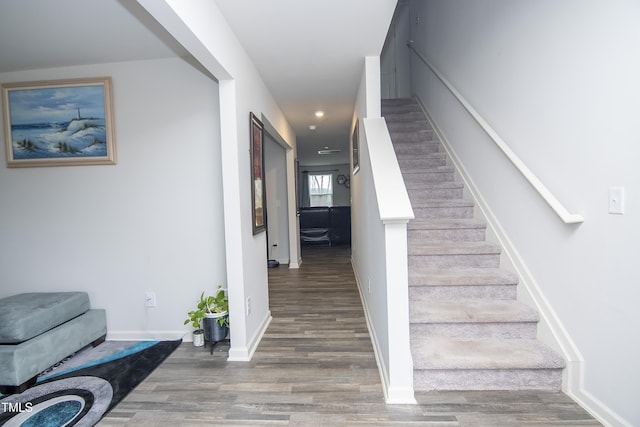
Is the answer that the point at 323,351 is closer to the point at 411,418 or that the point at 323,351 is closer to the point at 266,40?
the point at 411,418

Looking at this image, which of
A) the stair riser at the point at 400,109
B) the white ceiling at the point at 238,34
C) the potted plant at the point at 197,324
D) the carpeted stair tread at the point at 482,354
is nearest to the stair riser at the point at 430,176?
the white ceiling at the point at 238,34

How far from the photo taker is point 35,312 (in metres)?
2.04

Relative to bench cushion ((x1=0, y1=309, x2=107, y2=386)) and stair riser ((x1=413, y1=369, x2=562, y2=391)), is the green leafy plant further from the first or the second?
stair riser ((x1=413, y1=369, x2=562, y2=391))

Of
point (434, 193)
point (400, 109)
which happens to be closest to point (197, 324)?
point (434, 193)

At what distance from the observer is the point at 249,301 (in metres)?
2.34

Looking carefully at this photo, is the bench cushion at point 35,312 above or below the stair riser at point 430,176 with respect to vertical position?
below

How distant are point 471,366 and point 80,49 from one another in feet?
11.2

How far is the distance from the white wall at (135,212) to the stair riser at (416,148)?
2130mm

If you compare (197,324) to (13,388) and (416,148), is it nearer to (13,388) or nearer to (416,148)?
(13,388)

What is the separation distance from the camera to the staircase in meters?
1.71

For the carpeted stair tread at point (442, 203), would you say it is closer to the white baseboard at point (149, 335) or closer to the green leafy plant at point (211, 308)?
the green leafy plant at point (211, 308)

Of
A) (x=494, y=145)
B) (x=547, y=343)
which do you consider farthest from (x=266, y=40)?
(x=547, y=343)

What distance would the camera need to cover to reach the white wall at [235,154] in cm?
171

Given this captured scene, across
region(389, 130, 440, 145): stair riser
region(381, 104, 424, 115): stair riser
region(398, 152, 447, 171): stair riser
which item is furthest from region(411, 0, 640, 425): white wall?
region(381, 104, 424, 115): stair riser
